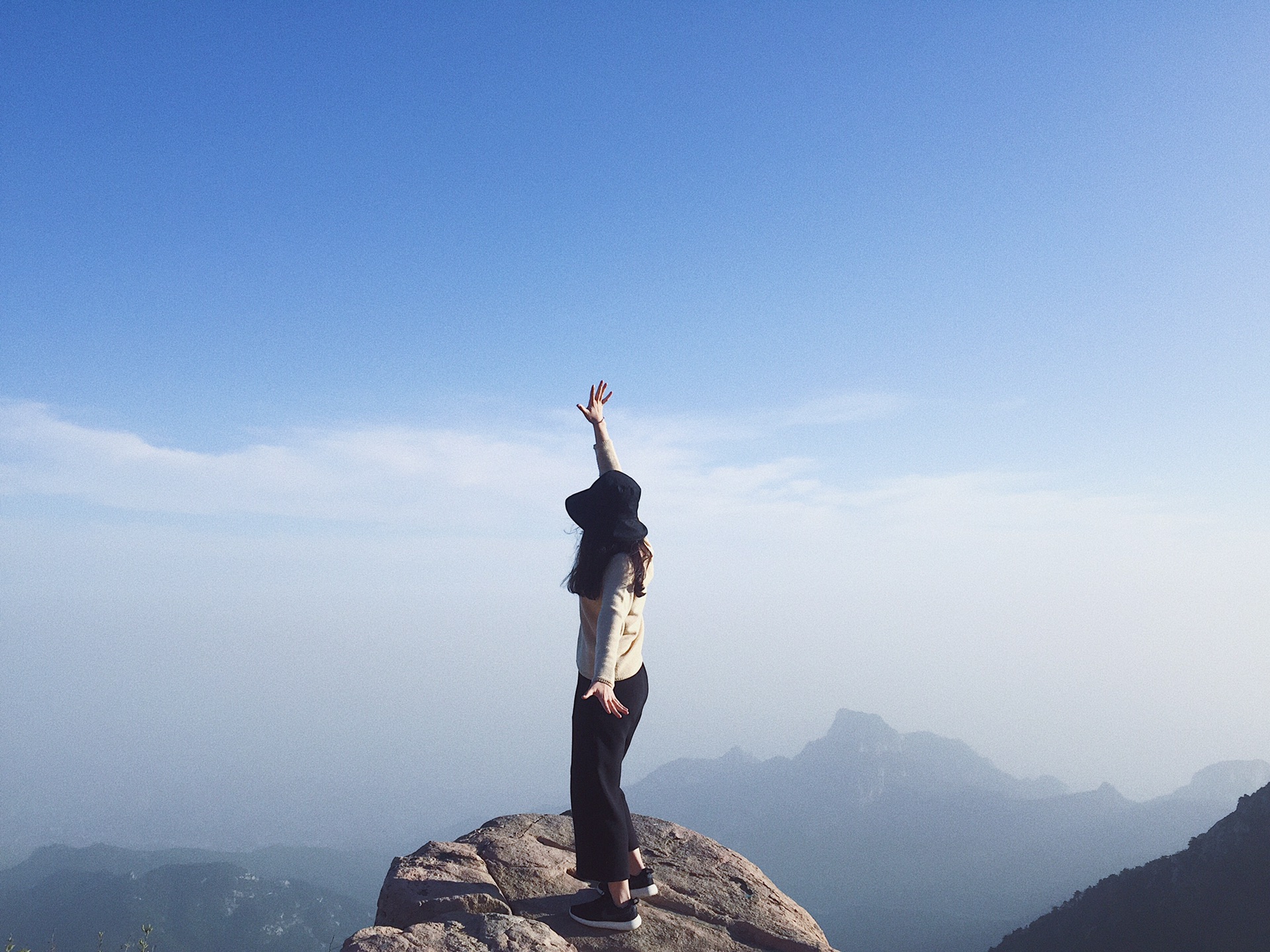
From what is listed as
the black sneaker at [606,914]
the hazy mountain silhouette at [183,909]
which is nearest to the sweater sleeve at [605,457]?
the black sneaker at [606,914]

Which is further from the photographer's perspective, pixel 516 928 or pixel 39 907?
pixel 39 907

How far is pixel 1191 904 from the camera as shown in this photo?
167ft

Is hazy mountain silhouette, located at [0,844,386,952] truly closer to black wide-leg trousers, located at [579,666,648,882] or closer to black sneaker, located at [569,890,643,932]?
black sneaker, located at [569,890,643,932]

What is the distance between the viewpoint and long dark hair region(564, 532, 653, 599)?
23.7ft

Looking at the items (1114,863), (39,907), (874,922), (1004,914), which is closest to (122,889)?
(39,907)

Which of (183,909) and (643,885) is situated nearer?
(643,885)

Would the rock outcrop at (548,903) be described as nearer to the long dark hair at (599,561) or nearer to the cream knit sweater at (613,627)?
the cream knit sweater at (613,627)

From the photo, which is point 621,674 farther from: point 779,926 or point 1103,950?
point 1103,950

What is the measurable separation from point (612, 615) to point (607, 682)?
0.58 metres

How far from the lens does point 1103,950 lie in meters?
→ 51.7

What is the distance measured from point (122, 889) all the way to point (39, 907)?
1638 cm

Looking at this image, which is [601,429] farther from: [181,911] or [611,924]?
[181,911]

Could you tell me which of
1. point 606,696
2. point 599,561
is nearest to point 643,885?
point 606,696

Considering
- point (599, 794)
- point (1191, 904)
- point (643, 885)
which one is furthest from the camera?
point (1191, 904)
